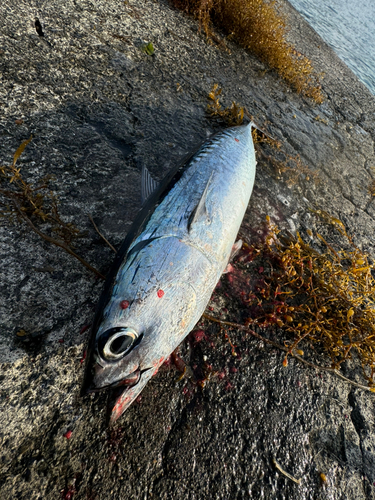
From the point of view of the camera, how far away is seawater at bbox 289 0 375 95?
25.0 feet

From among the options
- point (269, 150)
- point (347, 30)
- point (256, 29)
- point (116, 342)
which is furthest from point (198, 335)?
point (347, 30)

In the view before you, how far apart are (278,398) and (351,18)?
14361mm

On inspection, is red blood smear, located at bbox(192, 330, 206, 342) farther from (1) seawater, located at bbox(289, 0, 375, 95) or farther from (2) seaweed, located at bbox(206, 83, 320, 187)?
(1) seawater, located at bbox(289, 0, 375, 95)

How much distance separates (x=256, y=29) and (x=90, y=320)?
210 inches

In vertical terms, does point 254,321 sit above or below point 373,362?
below

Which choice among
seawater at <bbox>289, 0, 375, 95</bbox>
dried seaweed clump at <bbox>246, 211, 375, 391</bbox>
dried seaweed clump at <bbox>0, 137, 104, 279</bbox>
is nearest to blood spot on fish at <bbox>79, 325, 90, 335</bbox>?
dried seaweed clump at <bbox>0, 137, 104, 279</bbox>

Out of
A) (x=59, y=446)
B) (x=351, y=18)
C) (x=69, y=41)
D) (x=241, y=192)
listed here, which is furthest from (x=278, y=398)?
(x=351, y=18)

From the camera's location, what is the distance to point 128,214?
7.35 ft

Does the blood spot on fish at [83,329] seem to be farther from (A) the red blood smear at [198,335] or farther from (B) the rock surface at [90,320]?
(A) the red blood smear at [198,335]

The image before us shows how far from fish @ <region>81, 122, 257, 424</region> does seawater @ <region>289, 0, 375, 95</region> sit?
24.5 feet

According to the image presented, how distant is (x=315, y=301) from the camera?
215 centimetres

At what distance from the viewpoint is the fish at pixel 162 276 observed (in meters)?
1.18

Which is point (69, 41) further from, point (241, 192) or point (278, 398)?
point (278, 398)

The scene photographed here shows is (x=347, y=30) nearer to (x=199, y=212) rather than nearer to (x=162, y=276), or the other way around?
(x=199, y=212)
